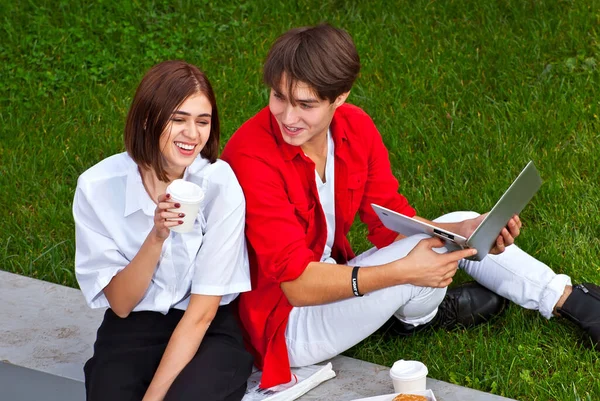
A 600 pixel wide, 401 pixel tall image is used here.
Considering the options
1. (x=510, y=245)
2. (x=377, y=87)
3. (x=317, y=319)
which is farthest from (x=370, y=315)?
(x=377, y=87)

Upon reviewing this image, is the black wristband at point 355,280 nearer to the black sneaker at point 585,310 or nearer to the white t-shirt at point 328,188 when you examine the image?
the white t-shirt at point 328,188

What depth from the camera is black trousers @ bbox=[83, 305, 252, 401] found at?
3.14 metres

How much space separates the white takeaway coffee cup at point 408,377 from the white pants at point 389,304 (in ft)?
0.73

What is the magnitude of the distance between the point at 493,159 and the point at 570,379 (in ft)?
5.45

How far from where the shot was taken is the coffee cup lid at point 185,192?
281cm

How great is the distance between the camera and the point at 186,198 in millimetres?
2809

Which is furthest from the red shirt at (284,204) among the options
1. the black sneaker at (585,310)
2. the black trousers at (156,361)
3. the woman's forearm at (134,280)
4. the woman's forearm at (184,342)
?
the black sneaker at (585,310)

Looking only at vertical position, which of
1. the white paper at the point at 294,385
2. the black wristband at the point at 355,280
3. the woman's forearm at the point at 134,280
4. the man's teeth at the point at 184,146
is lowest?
the white paper at the point at 294,385

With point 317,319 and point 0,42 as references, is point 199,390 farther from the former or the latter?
point 0,42

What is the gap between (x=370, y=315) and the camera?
3.44 metres

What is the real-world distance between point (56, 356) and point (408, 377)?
1.38 metres

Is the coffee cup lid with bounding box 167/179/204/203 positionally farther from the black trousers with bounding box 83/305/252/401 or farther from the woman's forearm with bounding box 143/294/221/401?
the black trousers with bounding box 83/305/252/401

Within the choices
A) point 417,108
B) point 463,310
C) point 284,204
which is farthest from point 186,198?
point 417,108

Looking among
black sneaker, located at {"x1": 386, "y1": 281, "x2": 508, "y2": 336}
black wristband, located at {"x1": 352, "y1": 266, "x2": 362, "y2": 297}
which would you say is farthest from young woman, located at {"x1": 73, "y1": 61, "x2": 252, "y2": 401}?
black sneaker, located at {"x1": 386, "y1": 281, "x2": 508, "y2": 336}
